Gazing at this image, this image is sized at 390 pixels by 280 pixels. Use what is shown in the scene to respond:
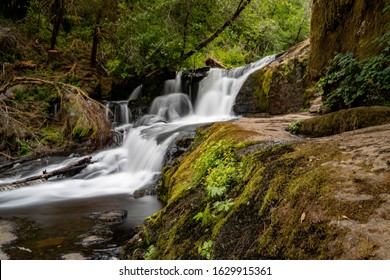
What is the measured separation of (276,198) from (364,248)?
0.86 metres

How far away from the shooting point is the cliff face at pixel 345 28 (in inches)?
209

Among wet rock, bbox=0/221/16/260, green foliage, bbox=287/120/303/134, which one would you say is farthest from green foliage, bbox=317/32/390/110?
wet rock, bbox=0/221/16/260

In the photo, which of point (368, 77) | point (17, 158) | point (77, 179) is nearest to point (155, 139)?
point (77, 179)

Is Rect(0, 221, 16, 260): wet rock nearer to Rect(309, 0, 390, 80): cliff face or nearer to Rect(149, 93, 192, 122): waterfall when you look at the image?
Rect(309, 0, 390, 80): cliff face

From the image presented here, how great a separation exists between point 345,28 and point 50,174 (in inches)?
281

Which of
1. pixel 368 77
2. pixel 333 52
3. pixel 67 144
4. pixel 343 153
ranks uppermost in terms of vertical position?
pixel 333 52

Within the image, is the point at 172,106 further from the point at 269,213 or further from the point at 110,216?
the point at 269,213

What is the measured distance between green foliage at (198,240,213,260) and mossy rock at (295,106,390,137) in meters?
2.93

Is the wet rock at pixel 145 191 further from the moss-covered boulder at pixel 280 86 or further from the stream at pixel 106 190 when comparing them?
the moss-covered boulder at pixel 280 86

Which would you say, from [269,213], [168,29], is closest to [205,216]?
[269,213]

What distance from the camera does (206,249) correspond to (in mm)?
2576

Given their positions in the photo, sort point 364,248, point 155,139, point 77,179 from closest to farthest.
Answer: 1. point 364,248
2. point 77,179
3. point 155,139

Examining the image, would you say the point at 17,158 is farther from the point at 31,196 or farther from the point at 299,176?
the point at 299,176

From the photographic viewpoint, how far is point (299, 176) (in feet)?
8.34
